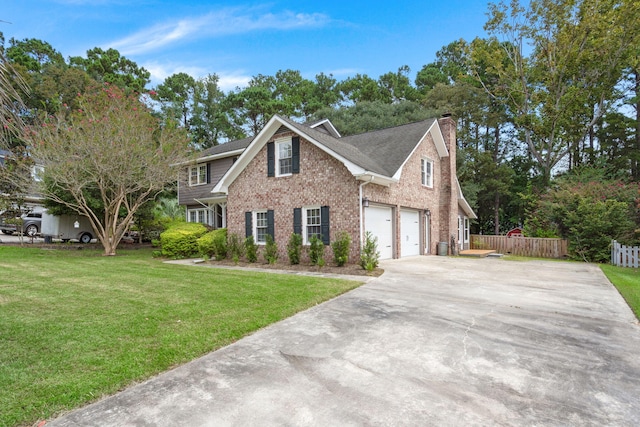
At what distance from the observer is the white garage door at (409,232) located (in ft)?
47.3

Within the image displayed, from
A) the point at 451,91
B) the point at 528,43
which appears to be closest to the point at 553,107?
the point at 528,43

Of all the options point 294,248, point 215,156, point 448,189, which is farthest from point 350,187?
point 215,156

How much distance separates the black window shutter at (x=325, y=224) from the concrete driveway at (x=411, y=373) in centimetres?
606

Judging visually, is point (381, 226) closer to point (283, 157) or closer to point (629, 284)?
point (283, 157)

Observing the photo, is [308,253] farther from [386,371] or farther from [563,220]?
[563,220]

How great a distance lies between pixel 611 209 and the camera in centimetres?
1384

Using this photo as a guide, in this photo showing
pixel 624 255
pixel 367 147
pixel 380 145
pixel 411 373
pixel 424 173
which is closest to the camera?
pixel 411 373

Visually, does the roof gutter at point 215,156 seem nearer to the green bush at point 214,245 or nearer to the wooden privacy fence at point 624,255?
the green bush at point 214,245

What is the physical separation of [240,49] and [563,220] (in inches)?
637

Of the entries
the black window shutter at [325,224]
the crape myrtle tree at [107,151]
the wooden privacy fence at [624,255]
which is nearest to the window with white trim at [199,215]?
the crape myrtle tree at [107,151]

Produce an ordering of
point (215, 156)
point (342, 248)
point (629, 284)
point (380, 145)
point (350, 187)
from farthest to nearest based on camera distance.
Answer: point (215, 156), point (380, 145), point (350, 187), point (342, 248), point (629, 284)

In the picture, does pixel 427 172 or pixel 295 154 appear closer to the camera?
pixel 295 154

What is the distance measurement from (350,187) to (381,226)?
2.27 m

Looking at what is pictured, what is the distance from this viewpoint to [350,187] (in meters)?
11.9
